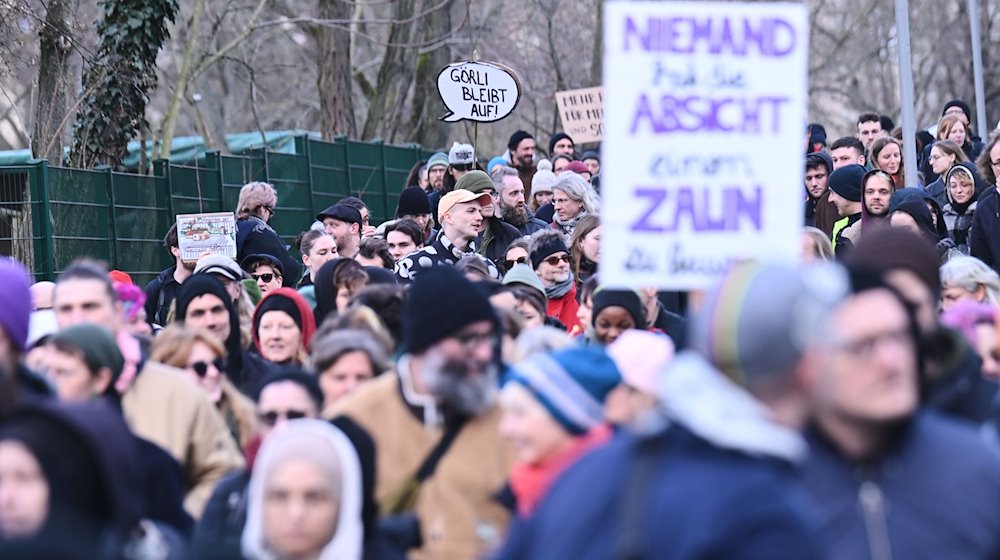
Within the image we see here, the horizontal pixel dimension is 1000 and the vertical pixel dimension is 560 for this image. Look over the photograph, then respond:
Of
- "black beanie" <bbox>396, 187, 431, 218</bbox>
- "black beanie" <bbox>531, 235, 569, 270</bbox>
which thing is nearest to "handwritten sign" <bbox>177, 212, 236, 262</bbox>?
"black beanie" <bbox>396, 187, 431, 218</bbox>

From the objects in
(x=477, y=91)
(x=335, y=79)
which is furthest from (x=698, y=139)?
(x=335, y=79)

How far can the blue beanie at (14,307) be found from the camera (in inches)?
276

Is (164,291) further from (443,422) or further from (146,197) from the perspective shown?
(443,422)

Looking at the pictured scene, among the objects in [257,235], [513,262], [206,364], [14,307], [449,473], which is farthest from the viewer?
[257,235]

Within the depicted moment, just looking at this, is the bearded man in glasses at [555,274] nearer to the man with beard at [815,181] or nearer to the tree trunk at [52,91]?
the man with beard at [815,181]

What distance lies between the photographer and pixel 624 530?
11.8 ft

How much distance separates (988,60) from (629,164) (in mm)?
38402

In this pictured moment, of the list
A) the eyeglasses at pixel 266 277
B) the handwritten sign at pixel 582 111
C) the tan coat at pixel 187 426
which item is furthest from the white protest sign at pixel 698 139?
the handwritten sign at pixel 582 111

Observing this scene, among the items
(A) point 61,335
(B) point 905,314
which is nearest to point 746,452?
(B) point 905,314

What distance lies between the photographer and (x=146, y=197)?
19.0 metres

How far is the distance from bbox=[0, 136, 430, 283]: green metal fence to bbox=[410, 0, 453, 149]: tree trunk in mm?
2744

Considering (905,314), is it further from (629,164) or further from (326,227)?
(326,227)

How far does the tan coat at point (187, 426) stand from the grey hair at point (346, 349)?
459 millimetres

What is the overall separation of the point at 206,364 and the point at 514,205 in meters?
7.43
